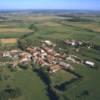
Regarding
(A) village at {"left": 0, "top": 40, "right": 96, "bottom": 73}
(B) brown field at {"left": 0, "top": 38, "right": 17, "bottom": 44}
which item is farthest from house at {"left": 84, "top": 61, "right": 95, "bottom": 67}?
(B) brown field at {"left": 0, "top": 38, "right": 17, "bottom": 44}

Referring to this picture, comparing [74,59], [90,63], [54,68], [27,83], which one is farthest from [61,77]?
[74,59]

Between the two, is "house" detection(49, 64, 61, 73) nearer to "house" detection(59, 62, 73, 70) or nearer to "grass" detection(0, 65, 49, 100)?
"house" detection(59, 62, 73, 70)

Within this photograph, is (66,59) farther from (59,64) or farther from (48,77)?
(48,77)

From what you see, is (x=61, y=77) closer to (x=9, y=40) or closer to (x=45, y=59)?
(x=45, y=59)

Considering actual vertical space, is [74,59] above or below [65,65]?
below

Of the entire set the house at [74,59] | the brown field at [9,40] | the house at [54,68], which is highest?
the house at [54,68]

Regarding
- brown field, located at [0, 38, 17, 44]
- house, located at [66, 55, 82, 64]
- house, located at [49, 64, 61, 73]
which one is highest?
house, located at [49, 64, 61, 73]

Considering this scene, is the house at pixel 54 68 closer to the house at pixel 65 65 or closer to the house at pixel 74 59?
the house at pixel 65 65

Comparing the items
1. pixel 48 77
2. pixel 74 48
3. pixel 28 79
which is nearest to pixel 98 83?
pixel 48 77

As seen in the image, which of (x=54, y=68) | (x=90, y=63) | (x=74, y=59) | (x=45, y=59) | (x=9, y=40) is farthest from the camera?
(x=9, y=40)

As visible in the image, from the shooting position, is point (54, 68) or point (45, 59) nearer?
point (54, 68)

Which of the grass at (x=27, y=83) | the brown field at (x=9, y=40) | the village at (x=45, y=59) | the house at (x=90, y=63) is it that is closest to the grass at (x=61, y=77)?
the village at (x=45, y=59)
